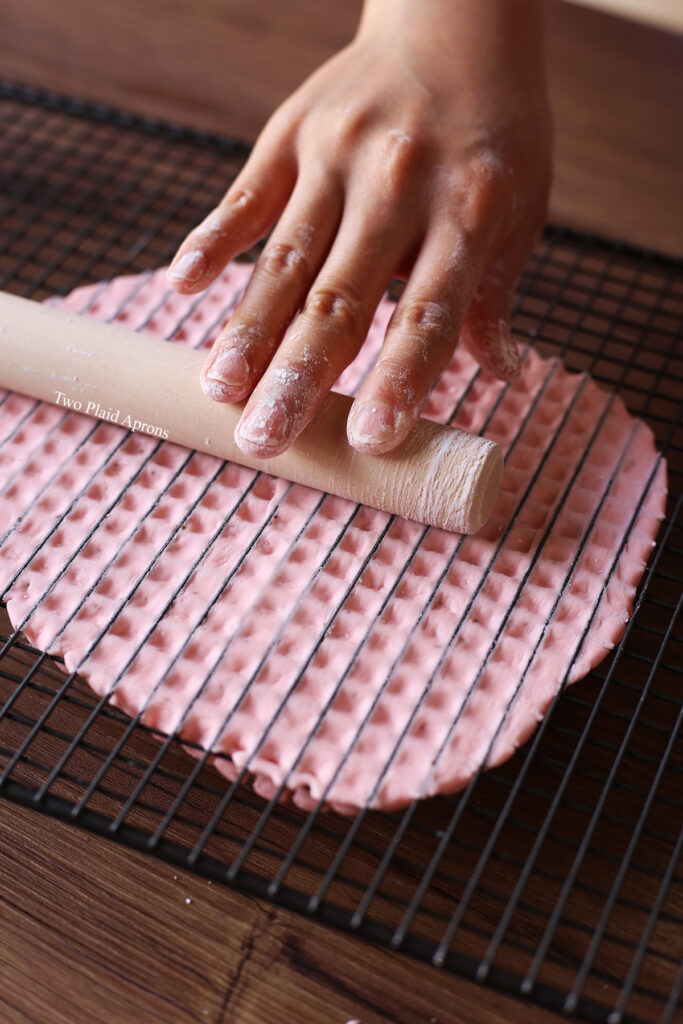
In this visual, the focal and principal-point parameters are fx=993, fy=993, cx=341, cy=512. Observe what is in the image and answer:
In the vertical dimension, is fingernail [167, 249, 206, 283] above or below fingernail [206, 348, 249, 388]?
above

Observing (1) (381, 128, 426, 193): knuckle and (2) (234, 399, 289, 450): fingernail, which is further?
(1) (381, 128, 426, 193): knuckle

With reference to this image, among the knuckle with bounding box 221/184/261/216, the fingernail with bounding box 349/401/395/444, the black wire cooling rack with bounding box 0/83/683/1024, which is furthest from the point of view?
the knuckle with bounding box 221/184/261/216

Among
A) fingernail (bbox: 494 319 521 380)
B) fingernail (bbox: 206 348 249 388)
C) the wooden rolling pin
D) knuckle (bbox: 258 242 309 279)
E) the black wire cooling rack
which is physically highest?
knuckle (bbox: 258 242 309 279)

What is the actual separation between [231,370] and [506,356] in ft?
0.72

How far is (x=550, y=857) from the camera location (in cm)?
60

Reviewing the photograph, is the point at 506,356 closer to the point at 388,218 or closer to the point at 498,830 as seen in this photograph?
the point at 388,218

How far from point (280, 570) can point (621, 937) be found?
305 mm

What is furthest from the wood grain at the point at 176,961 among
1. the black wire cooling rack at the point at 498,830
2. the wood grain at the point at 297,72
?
the wood grain at the point at 297,72

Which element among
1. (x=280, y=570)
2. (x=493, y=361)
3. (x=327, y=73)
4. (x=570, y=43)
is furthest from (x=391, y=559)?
(x=570, y=43)

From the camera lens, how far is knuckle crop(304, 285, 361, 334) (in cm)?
67

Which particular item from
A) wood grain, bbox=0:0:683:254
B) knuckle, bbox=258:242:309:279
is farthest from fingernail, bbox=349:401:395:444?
wood grain, bbox=0:0:683:254

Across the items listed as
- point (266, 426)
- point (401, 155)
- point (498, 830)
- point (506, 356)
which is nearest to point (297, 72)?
point (401, 155)

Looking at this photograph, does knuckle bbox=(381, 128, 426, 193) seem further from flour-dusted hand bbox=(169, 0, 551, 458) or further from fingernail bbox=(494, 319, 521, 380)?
fingernail bbox=(494, 319, 521, 380)

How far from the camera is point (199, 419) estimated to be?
689 millimetres
